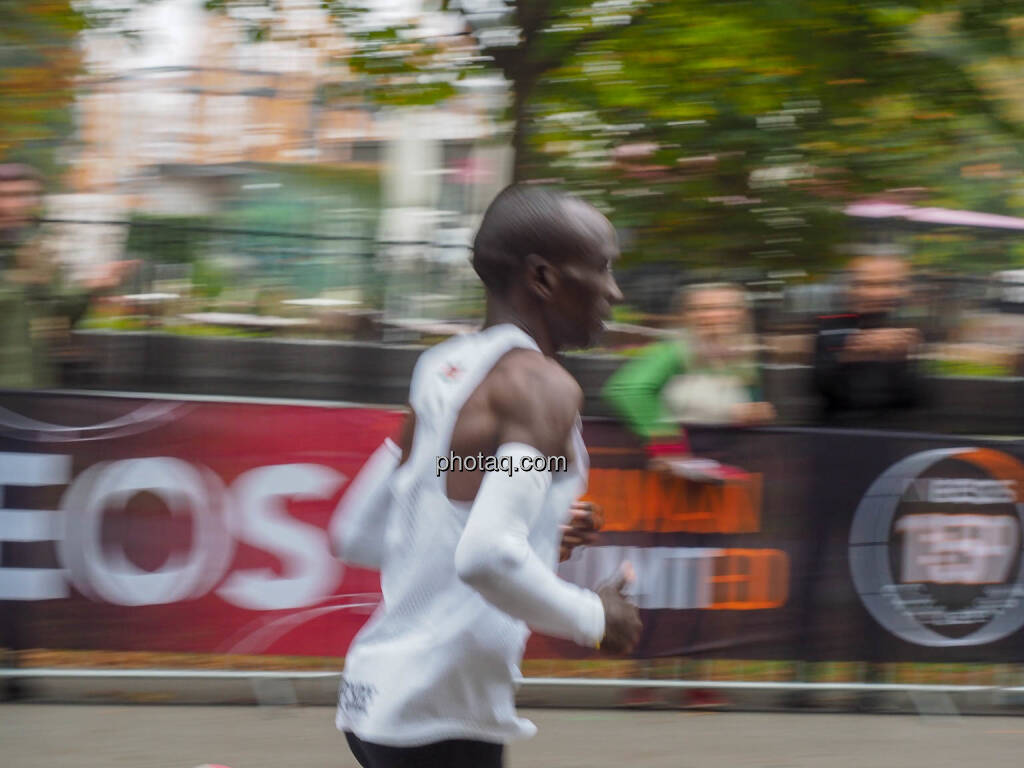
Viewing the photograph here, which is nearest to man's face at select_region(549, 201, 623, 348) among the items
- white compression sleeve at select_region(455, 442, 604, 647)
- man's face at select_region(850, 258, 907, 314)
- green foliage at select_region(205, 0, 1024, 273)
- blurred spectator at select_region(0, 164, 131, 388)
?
white compression sleeve at select_region(455, 442, 604, 647)

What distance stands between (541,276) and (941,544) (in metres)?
4.23

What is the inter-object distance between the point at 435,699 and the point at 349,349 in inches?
234

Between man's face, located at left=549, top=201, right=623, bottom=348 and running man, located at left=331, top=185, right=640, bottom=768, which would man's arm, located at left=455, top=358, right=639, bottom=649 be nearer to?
running man, located at left=331, top=185, right=640, bottom=768

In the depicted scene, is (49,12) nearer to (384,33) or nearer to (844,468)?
(384,33)

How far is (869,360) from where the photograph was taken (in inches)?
245

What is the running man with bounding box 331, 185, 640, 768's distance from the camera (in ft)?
6.42

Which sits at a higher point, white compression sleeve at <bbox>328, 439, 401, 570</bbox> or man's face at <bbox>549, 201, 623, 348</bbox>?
man's face at <bbox>549, 201, 623, 348</bbox>

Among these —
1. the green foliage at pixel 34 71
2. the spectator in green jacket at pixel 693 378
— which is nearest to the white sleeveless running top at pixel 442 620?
the spectator in green jacket at pixel 693 378

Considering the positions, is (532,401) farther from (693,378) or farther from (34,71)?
(34,71)

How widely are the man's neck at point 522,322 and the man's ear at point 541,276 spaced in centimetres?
4

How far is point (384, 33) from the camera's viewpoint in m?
6.28

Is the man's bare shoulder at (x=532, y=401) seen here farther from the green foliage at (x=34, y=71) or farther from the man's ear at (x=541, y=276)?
the green foliage at (x=34, y=71)

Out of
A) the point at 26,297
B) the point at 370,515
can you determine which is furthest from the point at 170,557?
the point at 370,515

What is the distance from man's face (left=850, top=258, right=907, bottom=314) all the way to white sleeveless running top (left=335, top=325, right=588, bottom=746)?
4.43 m
